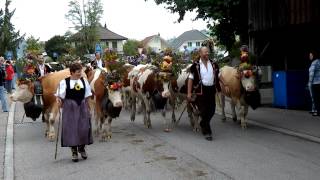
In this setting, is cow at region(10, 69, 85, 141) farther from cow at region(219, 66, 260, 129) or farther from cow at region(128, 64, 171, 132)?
cow at region(219, 66, 260, 129)

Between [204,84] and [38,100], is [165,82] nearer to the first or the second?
[204,84]

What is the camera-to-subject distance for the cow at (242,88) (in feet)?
44.4

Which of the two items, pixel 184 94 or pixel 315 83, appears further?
pixel 315 83

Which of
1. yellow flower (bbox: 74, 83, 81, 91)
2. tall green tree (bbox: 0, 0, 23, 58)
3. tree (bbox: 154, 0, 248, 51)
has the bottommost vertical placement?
yellow flower (bbox: 74, 83, 81, 91)

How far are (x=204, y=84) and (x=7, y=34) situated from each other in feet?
157

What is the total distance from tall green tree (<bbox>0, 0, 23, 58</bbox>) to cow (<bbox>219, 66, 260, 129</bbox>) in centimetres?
4390

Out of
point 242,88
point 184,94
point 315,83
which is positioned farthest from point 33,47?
point 315,83

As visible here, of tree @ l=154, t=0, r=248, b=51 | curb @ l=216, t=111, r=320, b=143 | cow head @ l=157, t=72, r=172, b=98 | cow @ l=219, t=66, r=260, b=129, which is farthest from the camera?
tree @ l=154, t=0, r=248, b=51

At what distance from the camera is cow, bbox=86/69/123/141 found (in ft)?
39.9

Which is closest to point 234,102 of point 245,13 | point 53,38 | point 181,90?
point 181,90

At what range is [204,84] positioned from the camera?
12.2 m

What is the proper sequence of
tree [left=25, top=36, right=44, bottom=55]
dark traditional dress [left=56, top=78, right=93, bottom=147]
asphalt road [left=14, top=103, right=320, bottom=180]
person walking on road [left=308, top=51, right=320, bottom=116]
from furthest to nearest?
person walking on road [left=308, top=51, right=320, bottom=116] → tree [left=25, top=36, right=44, bottom=55] → dark traditional dress [left=56, top=78, right=93, bottom=147] → asphalt road [left=14, top=103, right=320, bottom=180]

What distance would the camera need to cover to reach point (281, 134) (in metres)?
12.8

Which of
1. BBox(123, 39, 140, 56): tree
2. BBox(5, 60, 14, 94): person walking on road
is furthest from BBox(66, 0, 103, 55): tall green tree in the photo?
BBox(5, 60, 14, 94): person walking on road
